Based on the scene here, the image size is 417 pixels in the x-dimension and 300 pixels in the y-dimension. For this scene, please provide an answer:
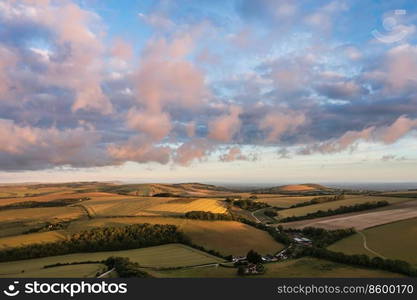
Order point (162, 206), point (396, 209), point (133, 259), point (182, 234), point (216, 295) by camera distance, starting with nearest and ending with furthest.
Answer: point (216, 295) < point (133, 259) < point (182, 234) < point (396, 209) < point (162, 206)

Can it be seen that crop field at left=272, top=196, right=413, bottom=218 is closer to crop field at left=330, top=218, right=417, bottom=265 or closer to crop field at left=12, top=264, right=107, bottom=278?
crop field at left=330, top=218, right=417, bottom=265

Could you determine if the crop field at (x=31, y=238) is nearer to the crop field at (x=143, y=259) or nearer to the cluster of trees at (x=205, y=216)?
the crop field at (x=143, y=259)

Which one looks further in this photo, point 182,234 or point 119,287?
point 182,234

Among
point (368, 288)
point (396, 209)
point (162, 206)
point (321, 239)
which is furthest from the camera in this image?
point (162, 206)

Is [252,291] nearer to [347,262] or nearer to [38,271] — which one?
[347,262]

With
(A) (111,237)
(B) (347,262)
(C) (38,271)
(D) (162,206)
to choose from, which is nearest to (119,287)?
(C) (38,271)

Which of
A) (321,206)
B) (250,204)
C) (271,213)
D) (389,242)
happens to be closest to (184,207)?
(271,213)

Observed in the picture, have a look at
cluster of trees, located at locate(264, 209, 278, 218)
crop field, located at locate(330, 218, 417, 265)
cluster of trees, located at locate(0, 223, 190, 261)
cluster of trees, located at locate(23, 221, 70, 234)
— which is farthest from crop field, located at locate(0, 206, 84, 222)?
crop field, located at locate(330, 218, 417, 265)
